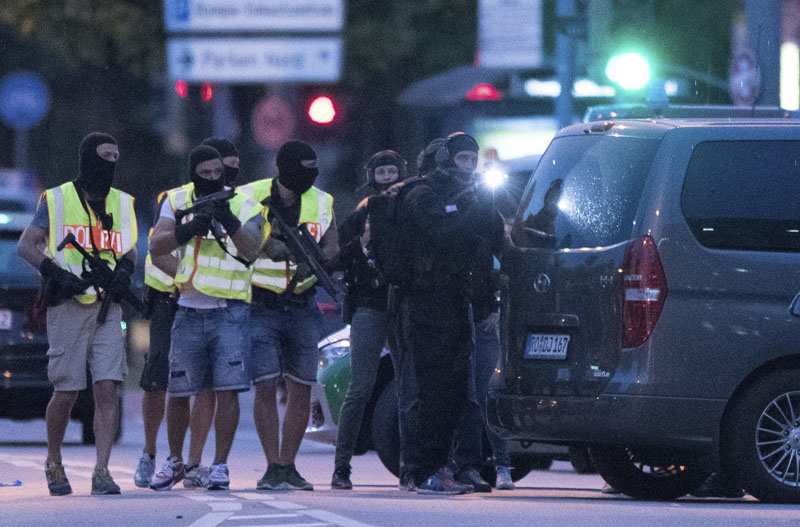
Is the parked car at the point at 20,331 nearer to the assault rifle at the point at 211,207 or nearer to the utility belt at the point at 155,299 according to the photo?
the utility belt at the point at 155,299

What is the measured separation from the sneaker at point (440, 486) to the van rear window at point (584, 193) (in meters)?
1.31

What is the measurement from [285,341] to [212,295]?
487mm

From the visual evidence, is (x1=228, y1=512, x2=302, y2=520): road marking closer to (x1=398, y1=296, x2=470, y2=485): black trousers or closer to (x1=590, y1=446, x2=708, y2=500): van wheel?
(x1=398, y1=296, x2=470, y2=485): black trousers

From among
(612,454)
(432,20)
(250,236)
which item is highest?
(432,20)

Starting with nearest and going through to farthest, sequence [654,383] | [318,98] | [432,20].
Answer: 1. [654,383]
2. [318,98]
3. [432,20]

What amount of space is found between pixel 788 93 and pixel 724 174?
28650 millimetres

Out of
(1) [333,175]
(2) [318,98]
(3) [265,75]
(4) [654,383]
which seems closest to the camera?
(4) [654,383]

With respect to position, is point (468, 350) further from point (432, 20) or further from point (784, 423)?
point (432, 20)

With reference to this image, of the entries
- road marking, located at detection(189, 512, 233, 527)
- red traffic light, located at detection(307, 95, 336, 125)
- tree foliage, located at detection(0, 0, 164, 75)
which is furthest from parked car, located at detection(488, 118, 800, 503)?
tree foliage, located at detection(0, 0, 164, 75)

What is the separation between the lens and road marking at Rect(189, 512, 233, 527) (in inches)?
370

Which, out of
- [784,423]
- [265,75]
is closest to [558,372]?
[784,423]

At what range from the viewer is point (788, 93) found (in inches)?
1517

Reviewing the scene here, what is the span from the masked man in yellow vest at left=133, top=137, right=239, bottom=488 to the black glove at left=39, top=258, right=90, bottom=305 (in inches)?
22.8

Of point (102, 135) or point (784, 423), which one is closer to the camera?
point (784, 423)
